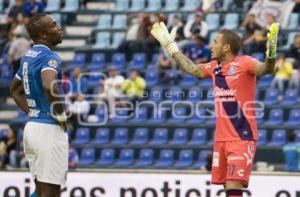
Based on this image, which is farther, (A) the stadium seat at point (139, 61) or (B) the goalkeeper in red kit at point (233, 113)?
(A) the stadium seat at point (139, 61)

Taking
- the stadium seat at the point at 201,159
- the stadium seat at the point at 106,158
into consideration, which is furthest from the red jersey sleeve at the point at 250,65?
the stadium seat at the point at 106,158

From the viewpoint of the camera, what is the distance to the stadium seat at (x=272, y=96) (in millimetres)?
20062

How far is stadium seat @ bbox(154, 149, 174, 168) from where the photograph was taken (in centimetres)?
1991

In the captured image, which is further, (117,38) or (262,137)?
(117,38)

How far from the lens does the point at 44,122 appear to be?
10.1 meters

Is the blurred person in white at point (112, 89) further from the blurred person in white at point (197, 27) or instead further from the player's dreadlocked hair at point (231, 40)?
the player's dreadlocked hair at point (231, 40)

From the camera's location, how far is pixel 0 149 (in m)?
20.6

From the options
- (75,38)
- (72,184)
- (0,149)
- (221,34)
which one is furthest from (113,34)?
(221,34)

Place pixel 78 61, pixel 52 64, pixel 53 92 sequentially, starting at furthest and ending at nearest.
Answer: pixel 78 61
pixel 52 64
pixel 53 92

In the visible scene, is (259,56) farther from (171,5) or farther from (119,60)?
(171,5)

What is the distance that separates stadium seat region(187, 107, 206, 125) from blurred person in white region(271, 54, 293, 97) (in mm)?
1309

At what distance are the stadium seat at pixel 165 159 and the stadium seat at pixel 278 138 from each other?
171 cm

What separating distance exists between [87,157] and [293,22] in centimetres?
451

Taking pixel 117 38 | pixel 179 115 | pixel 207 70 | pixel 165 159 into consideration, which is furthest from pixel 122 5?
pixel 207 70
